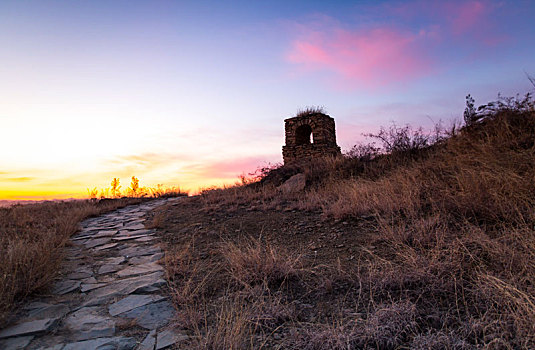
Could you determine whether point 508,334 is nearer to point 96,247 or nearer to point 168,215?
point 96,247

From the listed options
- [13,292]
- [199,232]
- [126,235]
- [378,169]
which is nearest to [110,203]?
[126,235]

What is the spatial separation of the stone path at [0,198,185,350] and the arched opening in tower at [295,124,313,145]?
34.4ft

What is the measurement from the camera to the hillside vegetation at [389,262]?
1939mm

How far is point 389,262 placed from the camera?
2730 millimetres

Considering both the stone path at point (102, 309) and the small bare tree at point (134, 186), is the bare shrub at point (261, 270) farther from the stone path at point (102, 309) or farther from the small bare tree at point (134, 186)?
the small bare tree at point (134, 186)

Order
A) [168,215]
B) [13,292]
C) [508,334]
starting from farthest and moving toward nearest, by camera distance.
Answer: [168,215] < [13,292] < [508,334]

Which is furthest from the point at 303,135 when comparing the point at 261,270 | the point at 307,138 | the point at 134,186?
the point at 261,270

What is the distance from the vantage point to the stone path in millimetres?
2240

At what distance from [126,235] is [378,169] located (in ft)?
21.1

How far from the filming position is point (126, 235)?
19.2 ft

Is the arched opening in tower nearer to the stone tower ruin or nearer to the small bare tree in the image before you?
the stone tower ruin

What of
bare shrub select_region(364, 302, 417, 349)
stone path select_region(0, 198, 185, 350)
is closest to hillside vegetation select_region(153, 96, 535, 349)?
bare shrub select_region(364, 302, 417, 349)

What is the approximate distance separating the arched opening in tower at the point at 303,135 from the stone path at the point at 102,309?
10.5 metres

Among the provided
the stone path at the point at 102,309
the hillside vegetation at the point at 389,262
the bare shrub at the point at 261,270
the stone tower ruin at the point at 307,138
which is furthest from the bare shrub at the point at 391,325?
the stone tower ruin at the point at 307,138
